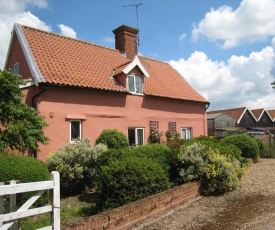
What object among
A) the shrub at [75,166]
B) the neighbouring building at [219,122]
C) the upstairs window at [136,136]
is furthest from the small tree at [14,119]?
the neighbouring building at [219,122]

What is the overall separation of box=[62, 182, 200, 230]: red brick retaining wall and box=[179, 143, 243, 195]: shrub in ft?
2.14

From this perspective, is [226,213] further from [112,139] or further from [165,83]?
[165,83]

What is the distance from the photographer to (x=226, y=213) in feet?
23.3

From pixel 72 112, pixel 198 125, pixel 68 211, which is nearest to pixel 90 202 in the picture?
pixel 68 211

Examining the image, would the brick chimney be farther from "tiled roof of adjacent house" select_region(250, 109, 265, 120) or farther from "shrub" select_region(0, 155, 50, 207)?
"tiled roof of adjacent house" select_region(250, 109, 265, 120)

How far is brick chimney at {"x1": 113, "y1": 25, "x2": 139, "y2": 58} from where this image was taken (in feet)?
67.4

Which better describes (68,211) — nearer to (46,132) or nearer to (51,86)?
(46,132)

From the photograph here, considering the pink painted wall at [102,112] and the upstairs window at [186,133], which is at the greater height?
the pink painted wall at [102,112]

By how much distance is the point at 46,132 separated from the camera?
41.5ft

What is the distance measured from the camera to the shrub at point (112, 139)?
13573 millimetres

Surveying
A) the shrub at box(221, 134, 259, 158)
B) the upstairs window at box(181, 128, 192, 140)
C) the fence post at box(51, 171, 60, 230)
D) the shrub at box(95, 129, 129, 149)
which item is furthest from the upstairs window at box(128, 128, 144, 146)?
the fence post at box(51, 171, 60, 230)

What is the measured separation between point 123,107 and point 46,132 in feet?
15.6

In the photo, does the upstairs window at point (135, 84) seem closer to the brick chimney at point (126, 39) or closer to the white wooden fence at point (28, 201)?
the brick chimney at point (126, 39)

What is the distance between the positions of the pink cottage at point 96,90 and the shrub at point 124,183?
251 inches
